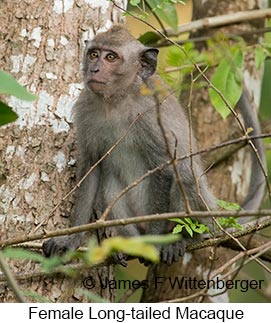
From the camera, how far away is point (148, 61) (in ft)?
17.8

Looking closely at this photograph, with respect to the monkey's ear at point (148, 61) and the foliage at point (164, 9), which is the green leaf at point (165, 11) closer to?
the foliage at point (164, 9)

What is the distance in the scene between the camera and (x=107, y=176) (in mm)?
5645

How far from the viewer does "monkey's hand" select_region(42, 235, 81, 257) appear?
497cm

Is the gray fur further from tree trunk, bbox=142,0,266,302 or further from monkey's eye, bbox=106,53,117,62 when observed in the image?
tree trunk, bbox=142,0,266,302

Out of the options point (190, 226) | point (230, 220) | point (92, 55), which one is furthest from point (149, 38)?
point (230, 220)

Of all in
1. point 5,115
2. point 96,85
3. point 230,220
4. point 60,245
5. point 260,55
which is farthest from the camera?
point 260,55

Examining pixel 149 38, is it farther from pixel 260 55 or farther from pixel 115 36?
pixel 115 36

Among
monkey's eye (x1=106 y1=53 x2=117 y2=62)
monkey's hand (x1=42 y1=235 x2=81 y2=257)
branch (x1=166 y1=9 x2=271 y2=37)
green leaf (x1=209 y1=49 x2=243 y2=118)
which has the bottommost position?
monkey's hand (x1=42 y1=235 x2=81 y2=257)

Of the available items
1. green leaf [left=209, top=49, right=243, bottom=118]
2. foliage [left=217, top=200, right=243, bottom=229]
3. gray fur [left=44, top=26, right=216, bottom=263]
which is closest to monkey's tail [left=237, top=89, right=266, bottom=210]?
gray fur [left=44, top=26, right=216, bottom=263]

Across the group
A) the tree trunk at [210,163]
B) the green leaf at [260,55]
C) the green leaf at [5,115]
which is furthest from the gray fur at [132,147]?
the green leaf at [5,115]

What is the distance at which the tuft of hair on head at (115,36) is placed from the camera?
203 inches

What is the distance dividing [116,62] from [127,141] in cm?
55

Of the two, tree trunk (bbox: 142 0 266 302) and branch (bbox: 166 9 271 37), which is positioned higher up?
branch (bbox: 166 9 271 37)
